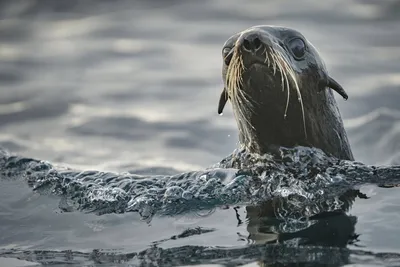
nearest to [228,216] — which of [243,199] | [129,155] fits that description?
[243,199]

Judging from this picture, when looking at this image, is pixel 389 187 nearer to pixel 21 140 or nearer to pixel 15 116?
pixel 21 140

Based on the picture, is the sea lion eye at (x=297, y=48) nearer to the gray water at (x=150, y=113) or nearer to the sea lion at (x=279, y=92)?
the sea lion at (x=279, y=92)

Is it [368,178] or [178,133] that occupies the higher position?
[178,133]

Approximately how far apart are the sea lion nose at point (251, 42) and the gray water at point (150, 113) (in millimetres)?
1194

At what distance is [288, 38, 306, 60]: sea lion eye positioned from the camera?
7.50 metres

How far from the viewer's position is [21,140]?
11539mm

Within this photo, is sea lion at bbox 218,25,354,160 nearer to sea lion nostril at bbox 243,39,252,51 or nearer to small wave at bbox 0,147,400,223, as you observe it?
sea lion nostril at bbox 243,39,252,51

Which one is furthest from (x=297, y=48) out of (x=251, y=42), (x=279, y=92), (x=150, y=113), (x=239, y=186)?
(x=150, y=113)

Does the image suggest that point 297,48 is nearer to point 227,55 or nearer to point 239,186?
point 227,55

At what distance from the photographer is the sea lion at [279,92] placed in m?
6.93

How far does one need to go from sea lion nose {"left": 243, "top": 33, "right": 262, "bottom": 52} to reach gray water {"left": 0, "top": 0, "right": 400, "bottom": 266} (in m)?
1.19

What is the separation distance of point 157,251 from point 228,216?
87 centimetres

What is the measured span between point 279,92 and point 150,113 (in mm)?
5307

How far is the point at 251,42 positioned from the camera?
A: 6.82 metres
